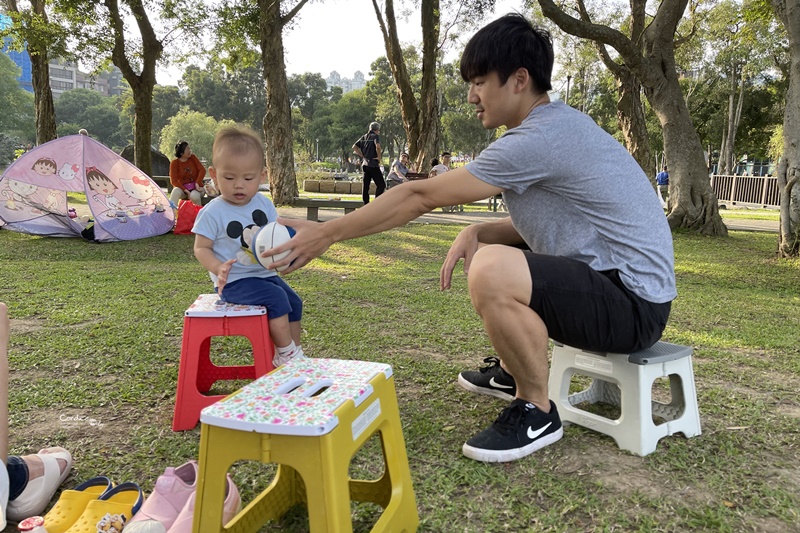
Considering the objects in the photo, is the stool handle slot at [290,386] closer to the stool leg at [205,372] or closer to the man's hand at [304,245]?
the man's hand at [304,245]

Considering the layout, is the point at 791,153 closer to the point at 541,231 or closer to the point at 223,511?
the point at 541,231

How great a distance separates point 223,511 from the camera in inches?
55.6

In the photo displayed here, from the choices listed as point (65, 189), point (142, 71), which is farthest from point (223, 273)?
point (142, 71)

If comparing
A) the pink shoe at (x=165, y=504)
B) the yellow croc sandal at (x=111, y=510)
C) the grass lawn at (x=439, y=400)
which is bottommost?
the grass lawn at (x=439, y=400)

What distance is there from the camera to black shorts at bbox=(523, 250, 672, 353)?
6.42 feet

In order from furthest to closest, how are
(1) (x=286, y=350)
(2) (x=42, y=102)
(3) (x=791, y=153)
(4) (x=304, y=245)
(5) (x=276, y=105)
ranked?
(5) (x=276, y=105), (2) (x=42, y=102), (3) (x=791, y=153), (1) (x=286, y=350), (4) (x=304, y=245)

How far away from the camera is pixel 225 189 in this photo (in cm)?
265

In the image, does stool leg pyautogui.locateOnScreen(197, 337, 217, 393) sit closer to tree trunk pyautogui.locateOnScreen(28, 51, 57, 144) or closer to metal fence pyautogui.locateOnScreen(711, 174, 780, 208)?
tree trunk pyautogui.locateOnScreen(28, 51, 57, 144)

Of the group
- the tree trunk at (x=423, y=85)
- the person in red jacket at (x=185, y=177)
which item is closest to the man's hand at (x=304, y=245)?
the person in red jacket at (x=185, y=177)

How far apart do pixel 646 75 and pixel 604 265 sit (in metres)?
8.47

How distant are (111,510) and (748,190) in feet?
88.6

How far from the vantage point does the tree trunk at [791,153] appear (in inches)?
268

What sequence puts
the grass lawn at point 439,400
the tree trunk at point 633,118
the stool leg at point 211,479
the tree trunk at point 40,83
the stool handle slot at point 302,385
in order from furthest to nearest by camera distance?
1. the tree trunk at point 633,118
2. the tree trunk at point 40,83
3. the grass lawn at point 439,400
4. the stool handle slot at point 302,385
5. the stool leg at point 211,479

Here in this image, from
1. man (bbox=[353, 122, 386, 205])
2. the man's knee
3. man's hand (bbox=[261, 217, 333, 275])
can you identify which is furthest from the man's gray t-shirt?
man (bbox=[353, 122, 386, 205])
